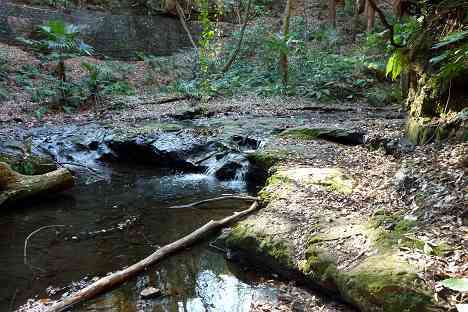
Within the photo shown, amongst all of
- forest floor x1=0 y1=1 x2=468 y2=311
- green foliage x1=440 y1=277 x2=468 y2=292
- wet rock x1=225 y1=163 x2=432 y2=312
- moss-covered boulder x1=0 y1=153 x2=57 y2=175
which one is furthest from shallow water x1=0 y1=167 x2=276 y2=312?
green foliage x1=440 y1=277 x2=468 y2=292

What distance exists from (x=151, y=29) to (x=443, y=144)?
2007 centimetres

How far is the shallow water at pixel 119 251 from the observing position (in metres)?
4.62

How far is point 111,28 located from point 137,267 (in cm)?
1937

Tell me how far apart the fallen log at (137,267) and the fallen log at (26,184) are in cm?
355

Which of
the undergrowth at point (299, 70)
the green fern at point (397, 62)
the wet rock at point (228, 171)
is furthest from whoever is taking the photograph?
the undergrowth at point (299, 70)

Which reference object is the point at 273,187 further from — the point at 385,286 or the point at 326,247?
the point at 385,286

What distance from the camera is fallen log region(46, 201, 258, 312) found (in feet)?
14.5

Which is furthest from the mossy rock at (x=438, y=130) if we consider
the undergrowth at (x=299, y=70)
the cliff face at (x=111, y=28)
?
the cliff face at (x=111, y=28)

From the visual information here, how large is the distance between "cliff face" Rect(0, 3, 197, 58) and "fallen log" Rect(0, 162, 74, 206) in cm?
1359

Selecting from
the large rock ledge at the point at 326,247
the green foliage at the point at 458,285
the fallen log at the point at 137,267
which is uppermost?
the green foliage at the point at 458,285

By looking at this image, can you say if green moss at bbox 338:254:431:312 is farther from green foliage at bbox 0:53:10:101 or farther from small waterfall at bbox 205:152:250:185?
green foliage at bbox 0:53:10:101

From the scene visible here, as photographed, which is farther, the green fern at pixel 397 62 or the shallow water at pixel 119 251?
the green fern at pixel 397 62

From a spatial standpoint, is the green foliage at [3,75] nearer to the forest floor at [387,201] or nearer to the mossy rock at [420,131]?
the forest floor at [387,201]

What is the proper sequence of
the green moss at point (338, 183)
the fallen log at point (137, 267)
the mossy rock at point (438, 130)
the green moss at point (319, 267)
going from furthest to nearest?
the green moss at point (338, 183) → the mossy rock at point (438, 130) → the fallen log at point (137, 267) → the green moss at point (319, 267)
